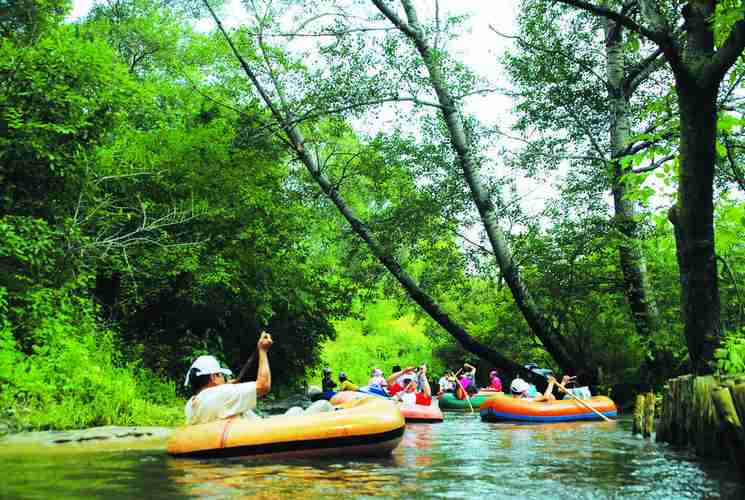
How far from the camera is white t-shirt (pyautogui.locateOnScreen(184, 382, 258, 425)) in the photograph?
24.9 feet

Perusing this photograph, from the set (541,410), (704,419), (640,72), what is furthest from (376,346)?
(704,419)

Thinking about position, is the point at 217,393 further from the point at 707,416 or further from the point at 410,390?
the point at 410,390

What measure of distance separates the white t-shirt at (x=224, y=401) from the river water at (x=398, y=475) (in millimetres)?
536

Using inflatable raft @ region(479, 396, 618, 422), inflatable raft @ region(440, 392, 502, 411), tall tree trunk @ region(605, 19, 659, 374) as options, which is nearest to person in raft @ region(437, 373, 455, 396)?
inflatable raft @ region(440, 392, 502, 411)

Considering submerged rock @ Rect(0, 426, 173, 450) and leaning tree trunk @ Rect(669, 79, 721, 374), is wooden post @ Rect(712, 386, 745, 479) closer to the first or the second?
leaning tree trunk @ Rect(669, 79, 721, 374)

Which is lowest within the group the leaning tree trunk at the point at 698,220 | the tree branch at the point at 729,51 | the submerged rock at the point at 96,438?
the submerged rock at the point at 96,438

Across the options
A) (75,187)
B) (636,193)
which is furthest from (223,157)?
(636,193)

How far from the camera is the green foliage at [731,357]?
7.06 m

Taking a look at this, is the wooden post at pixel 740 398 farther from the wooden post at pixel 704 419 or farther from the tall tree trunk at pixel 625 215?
the tall tree trunk at pixel 625 215

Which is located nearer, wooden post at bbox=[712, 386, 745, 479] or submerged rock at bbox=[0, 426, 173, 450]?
wooden post at bbox=[712, 386, 745, 479]

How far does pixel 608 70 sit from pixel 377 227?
6.48 metres

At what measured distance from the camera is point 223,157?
1705 centimetres

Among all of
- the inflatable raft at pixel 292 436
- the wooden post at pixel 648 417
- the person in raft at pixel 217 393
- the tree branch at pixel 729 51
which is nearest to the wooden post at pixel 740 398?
the tree branch at pixel 729 51

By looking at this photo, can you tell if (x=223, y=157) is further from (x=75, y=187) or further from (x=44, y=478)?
(x=44, y=478)
